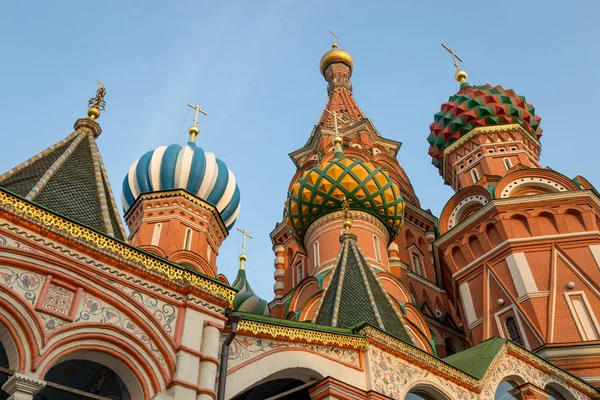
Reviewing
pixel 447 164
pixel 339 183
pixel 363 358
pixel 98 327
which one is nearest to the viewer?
pixel 98 327

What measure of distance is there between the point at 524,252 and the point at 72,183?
1127 centimetres

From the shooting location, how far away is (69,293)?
5938 millimetres

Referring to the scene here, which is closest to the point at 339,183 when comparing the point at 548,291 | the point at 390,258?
the point at 390,258

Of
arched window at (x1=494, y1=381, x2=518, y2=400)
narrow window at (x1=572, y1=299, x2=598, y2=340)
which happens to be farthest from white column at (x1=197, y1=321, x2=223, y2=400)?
narrow window at (x1=572, y1=299, x2=598, y2=340)

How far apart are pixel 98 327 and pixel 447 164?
16.8 m

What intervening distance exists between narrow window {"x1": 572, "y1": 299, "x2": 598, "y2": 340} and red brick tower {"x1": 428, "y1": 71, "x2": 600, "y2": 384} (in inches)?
0.8

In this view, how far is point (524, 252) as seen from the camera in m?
15.1

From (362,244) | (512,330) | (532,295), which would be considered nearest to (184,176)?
(362,244)

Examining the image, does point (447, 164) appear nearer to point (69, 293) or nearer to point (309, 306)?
point (309, 306)

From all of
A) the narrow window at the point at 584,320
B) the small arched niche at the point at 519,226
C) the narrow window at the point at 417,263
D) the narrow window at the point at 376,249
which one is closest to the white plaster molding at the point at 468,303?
the small arched niche at the point at 519,226

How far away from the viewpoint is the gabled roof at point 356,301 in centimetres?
867

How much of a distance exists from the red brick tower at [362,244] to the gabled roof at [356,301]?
3.95 metres

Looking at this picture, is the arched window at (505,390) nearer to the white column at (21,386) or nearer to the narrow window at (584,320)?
the narrow window at (584,320)

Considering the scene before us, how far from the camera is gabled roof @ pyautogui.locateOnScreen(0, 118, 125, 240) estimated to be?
688 cm
